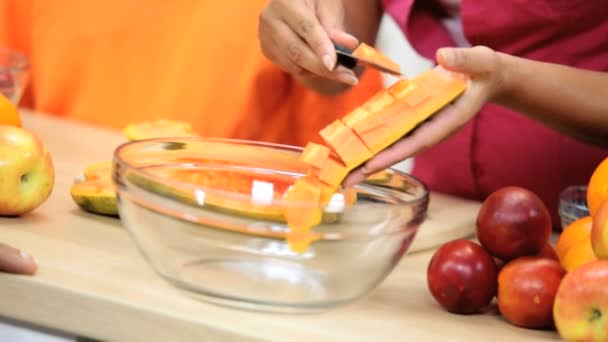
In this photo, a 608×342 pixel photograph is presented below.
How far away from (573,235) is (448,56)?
23 centimetres

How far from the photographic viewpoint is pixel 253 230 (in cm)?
89

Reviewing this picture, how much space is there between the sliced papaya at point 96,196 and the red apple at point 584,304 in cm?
52

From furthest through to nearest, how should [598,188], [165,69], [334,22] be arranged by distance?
[165,69] < [334,22] < [598,188]

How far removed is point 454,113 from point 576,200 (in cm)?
33

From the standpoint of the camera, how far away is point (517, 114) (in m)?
1.47

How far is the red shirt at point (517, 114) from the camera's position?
1.40 meters

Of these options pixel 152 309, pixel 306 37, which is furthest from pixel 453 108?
pixel 152 309

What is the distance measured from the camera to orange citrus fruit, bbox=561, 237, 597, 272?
963 mm

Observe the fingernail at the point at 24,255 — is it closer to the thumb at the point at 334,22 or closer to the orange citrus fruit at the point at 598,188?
the thumb at the point at 334,22

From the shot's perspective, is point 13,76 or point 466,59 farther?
point 13,76

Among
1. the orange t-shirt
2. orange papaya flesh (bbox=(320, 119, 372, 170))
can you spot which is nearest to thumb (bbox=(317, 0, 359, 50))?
orange papaya flesh (bbox=(320, 119, 372, 170))

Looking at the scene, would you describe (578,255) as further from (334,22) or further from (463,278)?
(334,22)

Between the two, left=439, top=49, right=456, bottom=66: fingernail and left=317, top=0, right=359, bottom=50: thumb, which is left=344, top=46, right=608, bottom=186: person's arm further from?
left=317, top=0, right=359, bottom=50: thumb

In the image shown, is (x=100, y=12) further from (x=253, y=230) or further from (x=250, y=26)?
(x=253, y=230)
